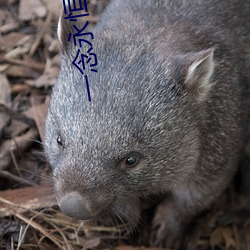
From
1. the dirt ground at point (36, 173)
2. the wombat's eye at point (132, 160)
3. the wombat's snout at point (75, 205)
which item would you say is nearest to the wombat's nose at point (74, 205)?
the wombat's snout at point (75, 205)

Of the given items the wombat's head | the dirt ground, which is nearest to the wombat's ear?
the wombat's head

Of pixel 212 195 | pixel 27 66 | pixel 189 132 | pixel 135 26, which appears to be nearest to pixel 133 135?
pixel 189 132

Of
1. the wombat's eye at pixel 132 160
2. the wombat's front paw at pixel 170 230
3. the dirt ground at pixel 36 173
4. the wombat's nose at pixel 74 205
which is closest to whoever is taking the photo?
the wombat's nose at pixel 74 205

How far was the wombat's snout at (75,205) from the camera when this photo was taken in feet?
10.8

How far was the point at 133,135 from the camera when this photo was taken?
3.42 metres

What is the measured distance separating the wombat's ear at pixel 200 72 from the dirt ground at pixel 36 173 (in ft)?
3.62

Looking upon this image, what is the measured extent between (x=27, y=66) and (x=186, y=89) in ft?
5.70

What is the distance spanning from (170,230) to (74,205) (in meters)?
1.51

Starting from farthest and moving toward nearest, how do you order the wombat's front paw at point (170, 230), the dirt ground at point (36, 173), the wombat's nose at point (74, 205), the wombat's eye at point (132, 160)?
1. the wombat's front paw at point (170, 230)
2. the dirt ground at point (36, 173)
3. the wombat's eye at point (132, 160)
4. the wombat's nose at point (74, 205)

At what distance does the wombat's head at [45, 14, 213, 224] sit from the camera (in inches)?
132

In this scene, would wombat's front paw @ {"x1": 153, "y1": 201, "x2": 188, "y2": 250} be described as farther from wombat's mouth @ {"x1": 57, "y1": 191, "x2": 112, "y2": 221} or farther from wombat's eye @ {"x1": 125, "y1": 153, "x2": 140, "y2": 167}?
wombat's mouth @ {"x1": 57, "y1": 191, "x2": 112, "y2": 221}

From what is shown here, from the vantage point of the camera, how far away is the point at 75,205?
3293 mm

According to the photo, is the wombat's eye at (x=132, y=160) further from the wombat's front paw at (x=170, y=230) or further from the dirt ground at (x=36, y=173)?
the wombat's front paw at (x=170, y=230)

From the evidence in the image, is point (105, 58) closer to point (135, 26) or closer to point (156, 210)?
point (135, 26)
